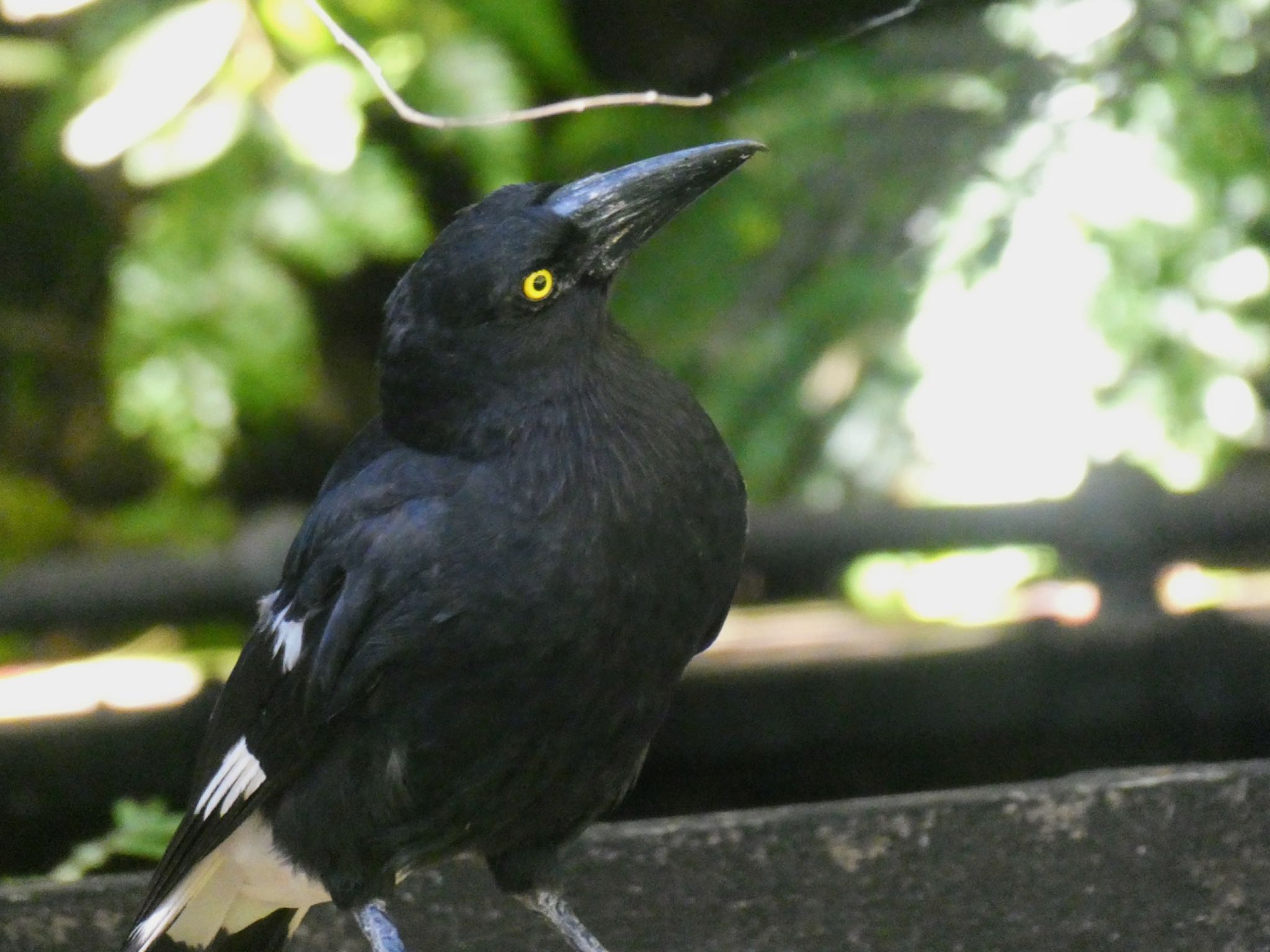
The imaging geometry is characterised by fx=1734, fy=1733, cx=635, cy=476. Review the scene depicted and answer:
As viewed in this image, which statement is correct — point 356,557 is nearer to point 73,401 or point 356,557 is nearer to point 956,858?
point 956,858

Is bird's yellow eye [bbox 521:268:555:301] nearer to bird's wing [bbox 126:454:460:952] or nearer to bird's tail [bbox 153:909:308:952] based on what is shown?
bird's wing [bbox 126:454:460:952]

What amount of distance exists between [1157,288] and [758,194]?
0.68m

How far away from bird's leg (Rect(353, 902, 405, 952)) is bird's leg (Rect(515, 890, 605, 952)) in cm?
15

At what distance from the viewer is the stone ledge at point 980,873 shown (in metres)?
1.67

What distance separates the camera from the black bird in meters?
1.51

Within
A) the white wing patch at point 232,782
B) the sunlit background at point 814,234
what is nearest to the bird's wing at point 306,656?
the white wing patch at point 232,782

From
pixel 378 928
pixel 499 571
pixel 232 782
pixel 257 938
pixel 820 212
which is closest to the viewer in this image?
pixel 499 571

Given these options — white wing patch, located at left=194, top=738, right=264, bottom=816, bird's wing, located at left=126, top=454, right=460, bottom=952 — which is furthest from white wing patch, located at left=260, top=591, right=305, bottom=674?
white wing patch, located at left=194, top=738, right=264, bottom=816

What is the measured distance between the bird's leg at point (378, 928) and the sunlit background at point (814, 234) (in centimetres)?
88

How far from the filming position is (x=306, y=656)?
1654mm

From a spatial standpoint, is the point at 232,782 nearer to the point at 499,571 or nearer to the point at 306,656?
the point at 306,656

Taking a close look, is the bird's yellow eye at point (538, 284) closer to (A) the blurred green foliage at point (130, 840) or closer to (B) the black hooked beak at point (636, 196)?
(B) the black hooked beak at point (636, 196)

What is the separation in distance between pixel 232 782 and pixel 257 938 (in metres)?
0.26

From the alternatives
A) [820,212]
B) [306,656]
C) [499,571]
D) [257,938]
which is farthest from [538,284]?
[820,212]
